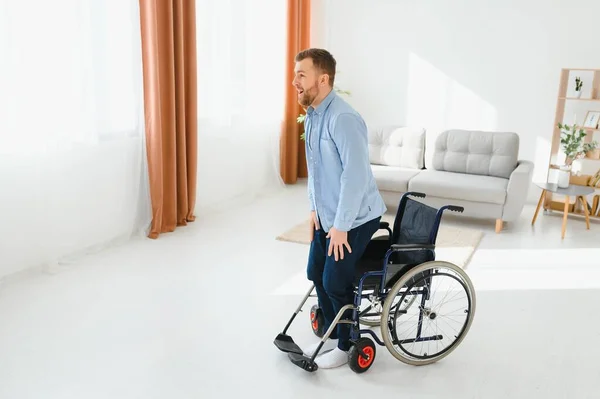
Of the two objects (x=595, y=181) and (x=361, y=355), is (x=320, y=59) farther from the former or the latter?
(x=595, y=181)

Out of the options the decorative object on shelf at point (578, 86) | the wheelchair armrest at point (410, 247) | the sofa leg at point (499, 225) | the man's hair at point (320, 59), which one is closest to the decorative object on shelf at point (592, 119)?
the decorative object on shelf at point (578, 86)

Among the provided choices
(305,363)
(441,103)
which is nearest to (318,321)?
(305,363)

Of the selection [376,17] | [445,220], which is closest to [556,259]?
[445,220]

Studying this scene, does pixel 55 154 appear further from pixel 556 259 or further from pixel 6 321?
pixel 556 259

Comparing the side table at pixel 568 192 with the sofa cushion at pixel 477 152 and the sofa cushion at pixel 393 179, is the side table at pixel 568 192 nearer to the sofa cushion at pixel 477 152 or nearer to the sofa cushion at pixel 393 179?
the sofa cushion at pixel 477 152

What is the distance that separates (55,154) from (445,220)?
9.96 ft

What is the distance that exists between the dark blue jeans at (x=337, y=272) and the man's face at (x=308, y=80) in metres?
0.56

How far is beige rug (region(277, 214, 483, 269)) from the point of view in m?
3.86

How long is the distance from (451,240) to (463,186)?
52cm

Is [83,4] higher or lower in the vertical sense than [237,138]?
higher

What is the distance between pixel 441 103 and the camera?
5770 millimetres

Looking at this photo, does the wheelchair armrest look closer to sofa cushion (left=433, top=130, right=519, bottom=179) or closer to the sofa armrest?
the sofa armrest

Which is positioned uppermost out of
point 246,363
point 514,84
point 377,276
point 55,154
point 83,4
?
point 83,4

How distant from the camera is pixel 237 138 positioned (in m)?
5.22
